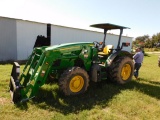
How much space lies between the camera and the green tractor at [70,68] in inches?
223

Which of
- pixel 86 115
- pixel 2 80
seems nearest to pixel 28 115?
pixel 86 115

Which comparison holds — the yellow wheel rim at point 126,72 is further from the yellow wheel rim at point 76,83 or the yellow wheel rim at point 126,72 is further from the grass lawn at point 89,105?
the yellow wheel rim at point 76,83

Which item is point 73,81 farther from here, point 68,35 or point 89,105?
point 68,35

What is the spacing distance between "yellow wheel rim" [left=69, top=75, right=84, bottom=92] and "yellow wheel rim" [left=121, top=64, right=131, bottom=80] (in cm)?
228

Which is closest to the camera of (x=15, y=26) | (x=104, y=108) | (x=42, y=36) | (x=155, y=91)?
(x=104, y=108)

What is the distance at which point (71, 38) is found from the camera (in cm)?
2036

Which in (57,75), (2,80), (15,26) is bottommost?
(2,80)

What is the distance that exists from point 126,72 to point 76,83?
277cm

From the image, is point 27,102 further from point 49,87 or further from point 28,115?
point 49,87

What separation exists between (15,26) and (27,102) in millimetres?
10831

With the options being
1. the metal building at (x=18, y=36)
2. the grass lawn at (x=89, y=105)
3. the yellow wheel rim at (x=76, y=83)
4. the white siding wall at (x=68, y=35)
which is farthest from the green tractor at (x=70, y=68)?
the white siding wall at (x=68, y=35)

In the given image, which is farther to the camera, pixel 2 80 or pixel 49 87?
pixel 2 80

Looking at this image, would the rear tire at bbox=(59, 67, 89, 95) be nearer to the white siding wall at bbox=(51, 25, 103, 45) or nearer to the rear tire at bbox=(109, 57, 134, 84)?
the rear tire at bbox=(109, 57, 134, 84)

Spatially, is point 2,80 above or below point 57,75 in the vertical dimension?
below
